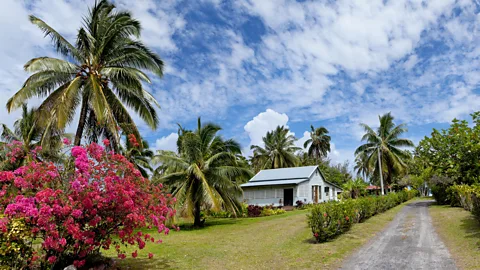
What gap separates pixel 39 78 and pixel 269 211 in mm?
19546

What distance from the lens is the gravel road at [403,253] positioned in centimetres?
782

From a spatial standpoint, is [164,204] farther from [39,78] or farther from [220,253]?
[39,78]

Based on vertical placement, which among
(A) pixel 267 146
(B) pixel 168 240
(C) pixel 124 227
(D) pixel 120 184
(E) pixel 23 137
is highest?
(A) pixel 267 146

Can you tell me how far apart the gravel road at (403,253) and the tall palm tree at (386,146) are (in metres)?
24.0

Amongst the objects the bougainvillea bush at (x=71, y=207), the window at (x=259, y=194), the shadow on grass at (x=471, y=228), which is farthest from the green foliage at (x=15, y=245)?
the window at (x=259, y=194)

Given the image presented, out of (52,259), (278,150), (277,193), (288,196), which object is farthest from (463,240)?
(278,150)

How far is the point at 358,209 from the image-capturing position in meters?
15.7

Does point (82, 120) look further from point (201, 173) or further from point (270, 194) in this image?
point (270, 194)

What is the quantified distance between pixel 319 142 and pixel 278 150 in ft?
28.0

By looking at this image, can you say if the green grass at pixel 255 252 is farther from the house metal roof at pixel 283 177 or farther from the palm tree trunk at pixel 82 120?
the house metal roof at pixel 283 177

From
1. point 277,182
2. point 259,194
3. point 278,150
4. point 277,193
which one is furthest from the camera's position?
point 278,150

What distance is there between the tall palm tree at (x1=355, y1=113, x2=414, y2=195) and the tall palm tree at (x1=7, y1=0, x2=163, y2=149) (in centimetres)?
2800

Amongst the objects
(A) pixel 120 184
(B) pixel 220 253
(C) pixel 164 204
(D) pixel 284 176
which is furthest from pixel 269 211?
(A) pixel 120 184

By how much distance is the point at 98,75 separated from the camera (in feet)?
45.4
